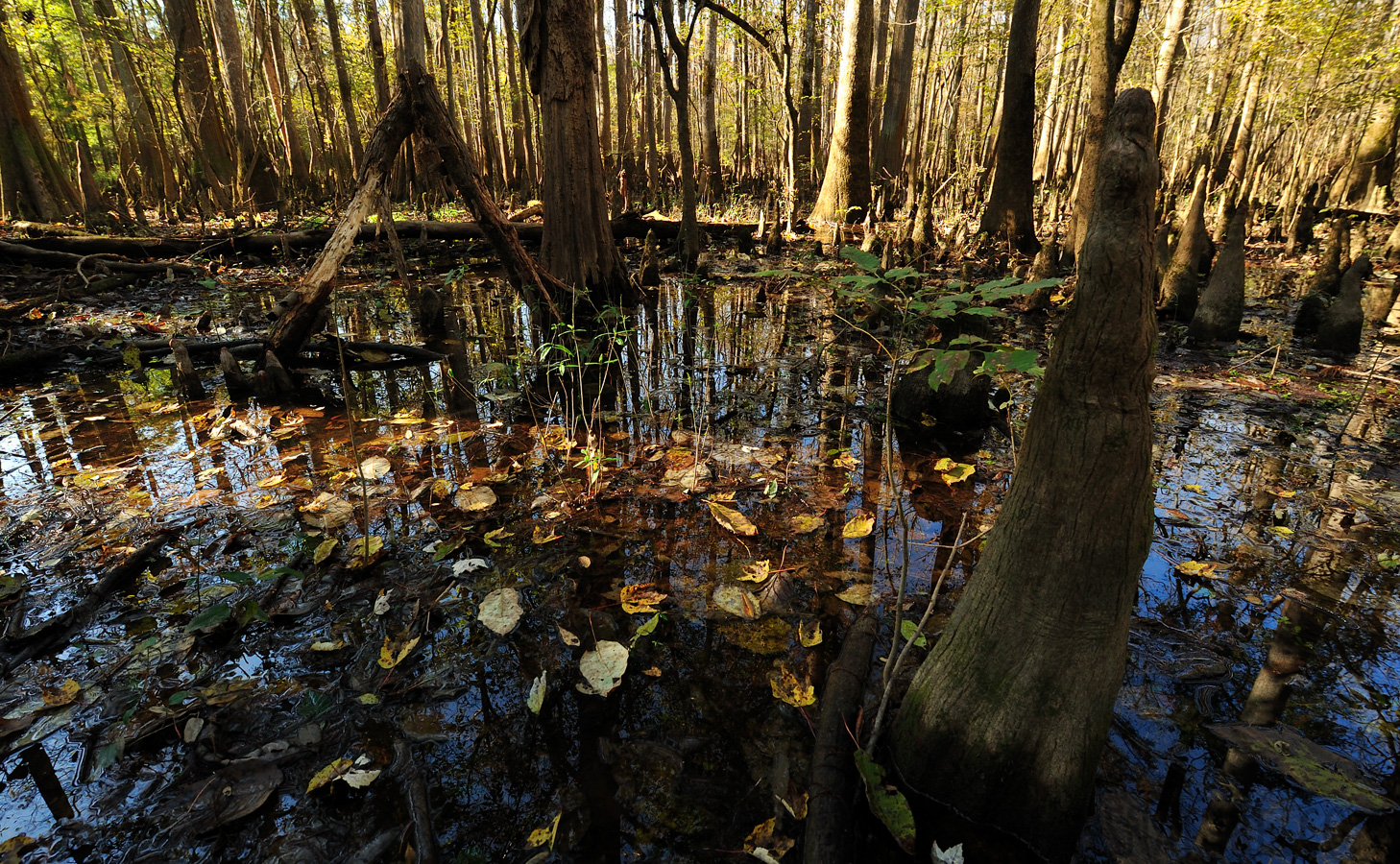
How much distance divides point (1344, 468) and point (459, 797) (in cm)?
460

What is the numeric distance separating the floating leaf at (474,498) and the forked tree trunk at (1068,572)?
2.26 m

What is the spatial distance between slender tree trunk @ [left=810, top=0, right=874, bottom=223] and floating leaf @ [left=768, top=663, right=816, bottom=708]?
34.2 feet

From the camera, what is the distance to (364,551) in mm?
2639

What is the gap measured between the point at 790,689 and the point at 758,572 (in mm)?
618

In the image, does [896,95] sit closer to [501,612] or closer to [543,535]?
[543,535]

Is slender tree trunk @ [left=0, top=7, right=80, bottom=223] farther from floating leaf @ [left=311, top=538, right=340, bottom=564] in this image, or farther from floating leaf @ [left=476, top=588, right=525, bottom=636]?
floating leaf @ [left=476, top=588, right=525, bottom=636]

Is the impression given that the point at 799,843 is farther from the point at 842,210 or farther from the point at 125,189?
the point at 125,189

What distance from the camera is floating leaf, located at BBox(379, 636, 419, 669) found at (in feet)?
6.94

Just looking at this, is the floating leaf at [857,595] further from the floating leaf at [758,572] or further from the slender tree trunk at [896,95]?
the slender tree trunk at [896,95]

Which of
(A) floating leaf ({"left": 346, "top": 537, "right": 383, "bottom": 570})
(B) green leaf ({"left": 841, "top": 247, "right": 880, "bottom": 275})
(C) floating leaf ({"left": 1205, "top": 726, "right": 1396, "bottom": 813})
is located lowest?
(C) floating leaf ({"left": 1205, "top": 726, "right": 1396, "bottom": 813})

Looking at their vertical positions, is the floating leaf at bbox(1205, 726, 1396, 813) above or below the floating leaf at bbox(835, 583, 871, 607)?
below

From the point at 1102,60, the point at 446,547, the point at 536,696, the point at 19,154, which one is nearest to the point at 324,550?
the point at 446,547

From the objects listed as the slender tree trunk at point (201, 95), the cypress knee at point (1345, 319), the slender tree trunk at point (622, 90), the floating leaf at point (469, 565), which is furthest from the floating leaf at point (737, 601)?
the slender tree trunk at point (622, 90)

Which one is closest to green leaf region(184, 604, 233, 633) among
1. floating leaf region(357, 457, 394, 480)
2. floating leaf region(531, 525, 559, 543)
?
floating leaf region(531, 525, 559, 543)
